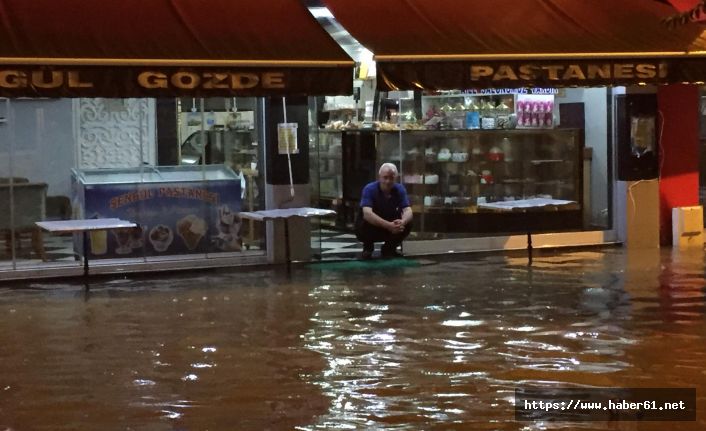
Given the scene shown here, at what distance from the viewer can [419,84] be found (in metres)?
11.0

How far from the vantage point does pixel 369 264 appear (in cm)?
1284

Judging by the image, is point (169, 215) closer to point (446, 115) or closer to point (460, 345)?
point (446, 115)

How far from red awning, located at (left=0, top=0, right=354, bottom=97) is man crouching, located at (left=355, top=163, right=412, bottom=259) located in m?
2.37

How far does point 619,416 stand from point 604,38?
6147 mm

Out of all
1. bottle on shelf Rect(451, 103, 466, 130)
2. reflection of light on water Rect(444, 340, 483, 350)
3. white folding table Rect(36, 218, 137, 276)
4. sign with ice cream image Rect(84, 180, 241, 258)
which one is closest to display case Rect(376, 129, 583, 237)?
bottle on shelf Rect(451, 103, 466, 130)

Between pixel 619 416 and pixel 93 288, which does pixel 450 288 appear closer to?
pixel 93 288

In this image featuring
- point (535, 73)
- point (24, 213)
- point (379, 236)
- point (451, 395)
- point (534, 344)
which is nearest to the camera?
point (451, 395)

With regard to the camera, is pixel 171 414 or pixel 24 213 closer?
pixel 171 414

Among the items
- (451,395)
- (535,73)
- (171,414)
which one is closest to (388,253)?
(535,73)

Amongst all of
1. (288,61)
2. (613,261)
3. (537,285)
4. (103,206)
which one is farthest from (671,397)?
(103,206)

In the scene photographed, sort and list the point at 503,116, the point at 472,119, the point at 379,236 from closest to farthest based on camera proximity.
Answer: the point at 379,236 < the point at 472,119 < the point at 503,116

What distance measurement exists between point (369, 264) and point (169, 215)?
7.55 ft

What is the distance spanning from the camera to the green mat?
12648 mm

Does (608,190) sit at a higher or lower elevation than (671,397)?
higher
